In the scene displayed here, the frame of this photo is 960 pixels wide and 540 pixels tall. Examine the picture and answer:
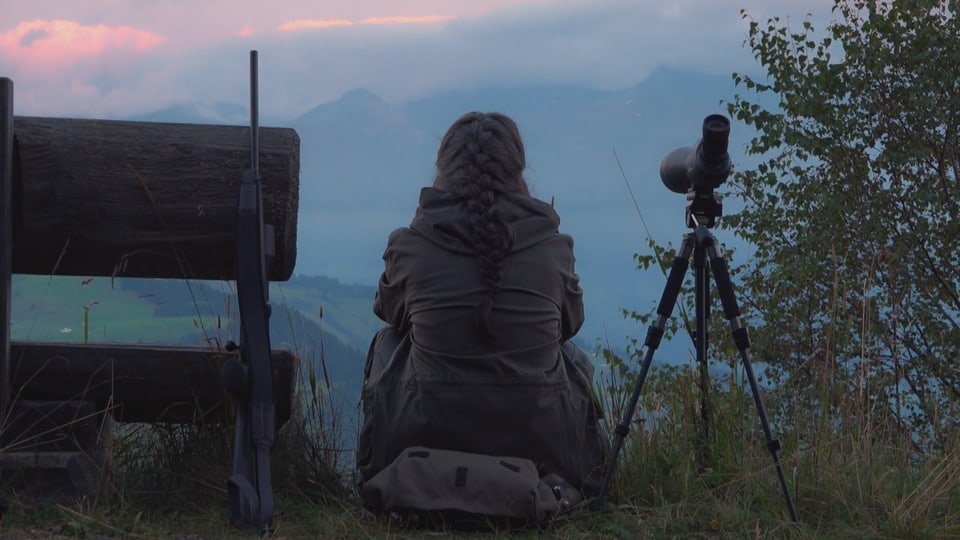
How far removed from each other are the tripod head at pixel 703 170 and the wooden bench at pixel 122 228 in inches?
52.3

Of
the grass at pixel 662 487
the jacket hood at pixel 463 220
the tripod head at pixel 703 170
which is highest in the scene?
the tripod head at pixel 703 170

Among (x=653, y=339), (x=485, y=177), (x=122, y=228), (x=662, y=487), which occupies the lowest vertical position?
(x=662, y=487)

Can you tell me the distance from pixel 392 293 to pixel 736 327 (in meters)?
1.16

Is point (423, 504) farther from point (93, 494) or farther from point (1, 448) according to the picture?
point (1, 448)

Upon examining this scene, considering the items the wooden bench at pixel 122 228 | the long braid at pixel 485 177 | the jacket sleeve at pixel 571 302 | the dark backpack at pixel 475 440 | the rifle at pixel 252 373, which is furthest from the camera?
the jacket sleeve at pixel 571 302

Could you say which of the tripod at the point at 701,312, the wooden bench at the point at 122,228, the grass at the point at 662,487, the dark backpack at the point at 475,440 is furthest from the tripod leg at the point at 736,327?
the wooden bench at the point at 122,228

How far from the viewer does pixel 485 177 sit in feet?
11.6

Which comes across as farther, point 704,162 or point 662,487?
point 662,487

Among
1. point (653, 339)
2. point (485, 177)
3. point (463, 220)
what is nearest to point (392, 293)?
point (463, 220)

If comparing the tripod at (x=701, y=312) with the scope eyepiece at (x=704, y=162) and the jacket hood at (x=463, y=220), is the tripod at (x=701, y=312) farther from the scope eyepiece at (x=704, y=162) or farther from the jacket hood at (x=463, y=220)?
the jacket hood at (x=463, y=220)

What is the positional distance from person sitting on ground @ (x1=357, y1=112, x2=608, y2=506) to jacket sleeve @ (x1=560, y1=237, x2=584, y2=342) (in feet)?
0.04

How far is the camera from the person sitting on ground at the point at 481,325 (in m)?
3.49

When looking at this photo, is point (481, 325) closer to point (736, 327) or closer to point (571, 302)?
point (571, 302)

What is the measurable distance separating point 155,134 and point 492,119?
1158mm
